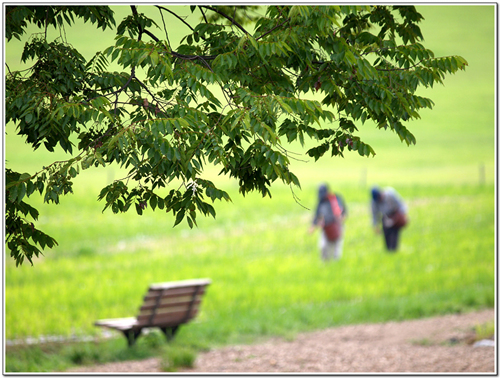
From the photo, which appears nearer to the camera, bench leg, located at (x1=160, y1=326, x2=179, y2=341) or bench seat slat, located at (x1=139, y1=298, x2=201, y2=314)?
bench seat slat, located at (x1=139, y1=298, x2=201, y2=314)

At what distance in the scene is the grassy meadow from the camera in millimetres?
9328

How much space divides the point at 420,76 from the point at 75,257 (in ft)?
38.3

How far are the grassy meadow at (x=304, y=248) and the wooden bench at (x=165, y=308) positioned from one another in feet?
1.56

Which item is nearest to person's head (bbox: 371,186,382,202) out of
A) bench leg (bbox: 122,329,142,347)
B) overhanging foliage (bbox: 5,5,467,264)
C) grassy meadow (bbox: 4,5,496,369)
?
grassy meadow (bbox: 4,5,496,369)

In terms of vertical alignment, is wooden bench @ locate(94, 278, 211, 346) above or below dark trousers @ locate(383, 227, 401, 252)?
below

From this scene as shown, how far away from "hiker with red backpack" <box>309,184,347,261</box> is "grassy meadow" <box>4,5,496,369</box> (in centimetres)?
47

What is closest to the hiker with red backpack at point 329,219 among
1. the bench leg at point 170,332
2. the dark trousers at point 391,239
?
the dark trousers at point 391,239

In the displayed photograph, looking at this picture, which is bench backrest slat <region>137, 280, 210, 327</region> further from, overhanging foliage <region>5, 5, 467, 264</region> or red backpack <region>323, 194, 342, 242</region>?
red backpack <region>323, 194, 342, 242</region>

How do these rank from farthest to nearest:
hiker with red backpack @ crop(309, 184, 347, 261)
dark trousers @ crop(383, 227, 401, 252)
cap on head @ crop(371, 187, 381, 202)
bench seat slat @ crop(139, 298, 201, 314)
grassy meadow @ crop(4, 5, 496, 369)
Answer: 1. dark trousers @ crop(383, 227, 401, 252)
2. cap on head @ crop(371, 187, 381, 202)
3. hiker with red backpack @ crop(309, 184, 347, 261)
4. grassy meadow @ crop(4, 5, 496, 369)
5. bench seat slat @ crop(139, 298, 201, 314)

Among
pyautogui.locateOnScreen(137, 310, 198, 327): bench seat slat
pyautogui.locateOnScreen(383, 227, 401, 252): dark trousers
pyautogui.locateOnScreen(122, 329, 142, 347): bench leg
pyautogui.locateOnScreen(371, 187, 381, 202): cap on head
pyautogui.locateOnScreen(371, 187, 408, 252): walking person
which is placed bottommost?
pyautogui.locateOnScreen(122, 329, 142, 347): bench leg

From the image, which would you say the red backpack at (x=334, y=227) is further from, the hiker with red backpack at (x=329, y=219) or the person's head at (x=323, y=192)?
the person's head at (x=323, y=192)

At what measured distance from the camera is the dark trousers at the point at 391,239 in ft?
44.3

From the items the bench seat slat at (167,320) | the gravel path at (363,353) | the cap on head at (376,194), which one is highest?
the cap on head at (376,194)

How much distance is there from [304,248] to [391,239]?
6.65ft
